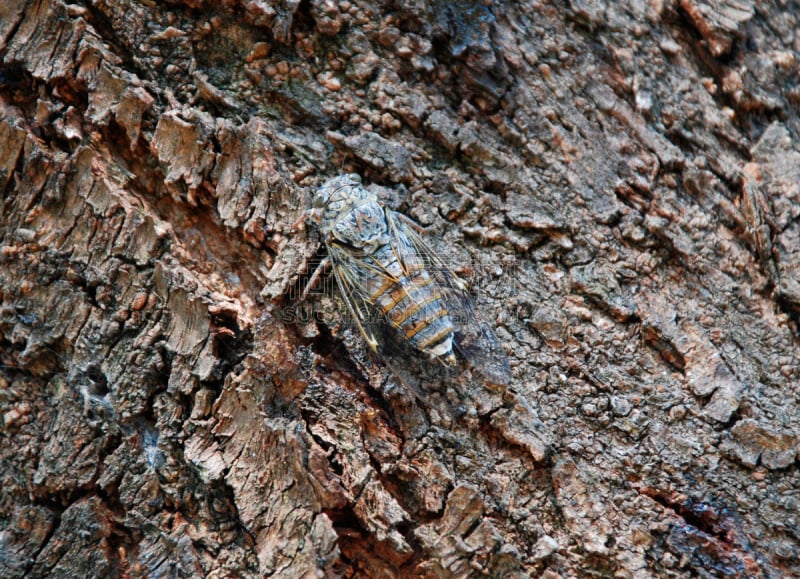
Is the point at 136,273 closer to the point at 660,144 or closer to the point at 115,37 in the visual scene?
the point at 115,37

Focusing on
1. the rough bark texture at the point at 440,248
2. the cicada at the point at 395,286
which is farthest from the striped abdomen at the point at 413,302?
the rough bark texture at the point at 440,248

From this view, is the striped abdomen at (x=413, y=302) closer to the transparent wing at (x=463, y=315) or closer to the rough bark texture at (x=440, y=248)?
the transparent wing at (x=463, y=315)

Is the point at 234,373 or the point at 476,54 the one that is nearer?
the point at 234,373

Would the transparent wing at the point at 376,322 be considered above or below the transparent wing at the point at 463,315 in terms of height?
below

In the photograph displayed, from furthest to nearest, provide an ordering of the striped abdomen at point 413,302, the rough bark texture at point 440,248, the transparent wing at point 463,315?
the striped abdomen at point 413,302 → the transparent wing at point 463,315 → the rough bark texture at point 440,248

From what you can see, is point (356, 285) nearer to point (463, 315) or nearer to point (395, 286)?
point (395, 286)

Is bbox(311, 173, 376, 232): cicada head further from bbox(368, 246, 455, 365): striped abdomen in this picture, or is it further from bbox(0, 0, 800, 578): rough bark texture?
bbox(368, 246, 455, 365): striped abdomen

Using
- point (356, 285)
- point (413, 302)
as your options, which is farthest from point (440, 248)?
point (356, 285)

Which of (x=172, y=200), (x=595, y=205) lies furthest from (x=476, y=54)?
(x=172, y=200)
